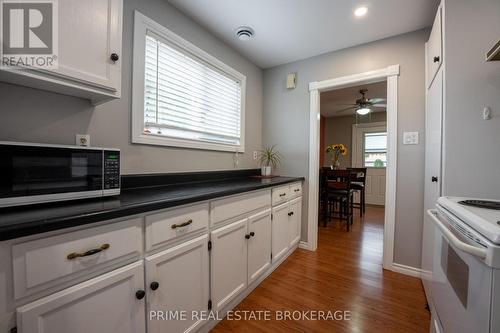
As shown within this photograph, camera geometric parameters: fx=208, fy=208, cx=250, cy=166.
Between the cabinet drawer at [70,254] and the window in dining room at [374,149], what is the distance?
5.84 meters

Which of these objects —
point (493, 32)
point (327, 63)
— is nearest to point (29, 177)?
point (493, 32)

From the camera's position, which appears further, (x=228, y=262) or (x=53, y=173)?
(x=228, y=262)

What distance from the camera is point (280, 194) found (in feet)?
6.88

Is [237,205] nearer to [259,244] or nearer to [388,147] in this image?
[259,244]

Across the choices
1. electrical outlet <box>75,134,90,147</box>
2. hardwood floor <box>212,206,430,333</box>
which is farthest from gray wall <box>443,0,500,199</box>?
electrical outlet <box>75,134,90,147</box>

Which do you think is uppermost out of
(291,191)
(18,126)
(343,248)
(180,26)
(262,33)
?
(262,33)

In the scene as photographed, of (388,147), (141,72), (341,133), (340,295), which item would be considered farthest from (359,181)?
(141,72)

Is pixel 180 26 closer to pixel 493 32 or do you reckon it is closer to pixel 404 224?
pixel 493 32

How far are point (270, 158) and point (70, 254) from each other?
227 cm

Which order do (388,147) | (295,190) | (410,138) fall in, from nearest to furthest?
(410,138)
(388,147)
(295,190)

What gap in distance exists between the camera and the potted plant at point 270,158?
2766mm

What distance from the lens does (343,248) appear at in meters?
2.66

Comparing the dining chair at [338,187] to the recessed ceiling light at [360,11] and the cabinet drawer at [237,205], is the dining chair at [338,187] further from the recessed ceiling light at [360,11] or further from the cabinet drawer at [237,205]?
the recessed ceiling light at [360,11]

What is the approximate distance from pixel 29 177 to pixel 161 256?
2.04 ft
